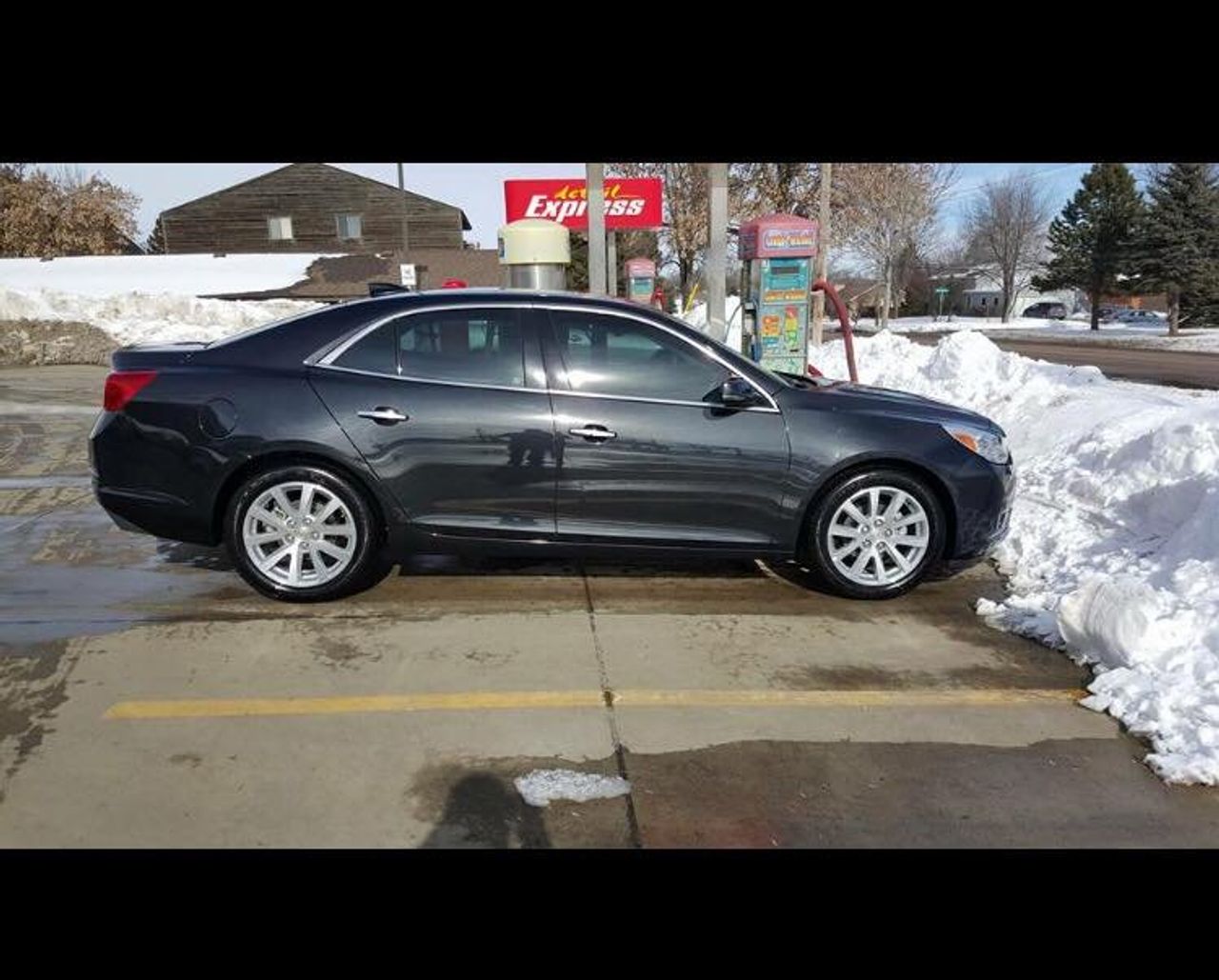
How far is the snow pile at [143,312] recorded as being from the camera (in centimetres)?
1914

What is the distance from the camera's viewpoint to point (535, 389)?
14.0 ft

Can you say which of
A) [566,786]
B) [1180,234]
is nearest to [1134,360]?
[1180,234]

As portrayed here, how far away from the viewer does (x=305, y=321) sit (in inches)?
174

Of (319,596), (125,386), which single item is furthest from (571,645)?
(125,386)

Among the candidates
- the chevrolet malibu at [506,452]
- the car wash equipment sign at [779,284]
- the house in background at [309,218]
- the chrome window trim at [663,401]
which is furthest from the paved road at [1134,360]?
the house in background at [309,218]

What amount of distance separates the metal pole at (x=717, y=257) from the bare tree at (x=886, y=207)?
58.1ft

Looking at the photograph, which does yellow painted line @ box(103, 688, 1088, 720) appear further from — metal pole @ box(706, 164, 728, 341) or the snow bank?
the snow bank

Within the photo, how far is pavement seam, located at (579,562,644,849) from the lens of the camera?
2574 mm

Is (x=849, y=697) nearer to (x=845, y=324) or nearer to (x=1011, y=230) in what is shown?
(x=845, y=324)

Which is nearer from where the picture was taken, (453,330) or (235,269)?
(453,330)

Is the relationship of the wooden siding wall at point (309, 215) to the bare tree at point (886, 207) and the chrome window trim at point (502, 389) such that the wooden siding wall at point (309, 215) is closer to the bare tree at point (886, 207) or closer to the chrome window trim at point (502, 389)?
the bare tree at point (886, 207)

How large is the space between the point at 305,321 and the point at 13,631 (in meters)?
2.07

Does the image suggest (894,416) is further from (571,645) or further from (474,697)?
(474,697)

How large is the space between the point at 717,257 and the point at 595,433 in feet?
26.0
